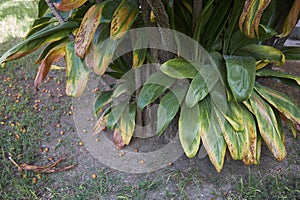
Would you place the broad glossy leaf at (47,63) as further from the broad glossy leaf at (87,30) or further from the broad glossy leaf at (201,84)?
the broad glossy leaf at (201,84)

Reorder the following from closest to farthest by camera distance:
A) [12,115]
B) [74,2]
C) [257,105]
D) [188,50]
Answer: [74,2] < [257,105] < [188,50] < [12,115]

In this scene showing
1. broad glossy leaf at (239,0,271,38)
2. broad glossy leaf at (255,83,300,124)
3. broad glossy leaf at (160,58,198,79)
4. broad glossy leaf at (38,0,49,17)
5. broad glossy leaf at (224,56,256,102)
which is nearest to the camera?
broad glossy leaf at (239,0,271,38)

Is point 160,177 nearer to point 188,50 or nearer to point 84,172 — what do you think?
point 84,172

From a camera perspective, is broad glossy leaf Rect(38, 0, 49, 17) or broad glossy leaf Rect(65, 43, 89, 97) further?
broad glossy leaf Rect(38, 0, 49, 17)

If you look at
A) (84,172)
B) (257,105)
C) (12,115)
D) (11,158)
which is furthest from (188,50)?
(12,115)

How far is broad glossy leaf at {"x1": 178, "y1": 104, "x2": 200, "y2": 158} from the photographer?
1.45m

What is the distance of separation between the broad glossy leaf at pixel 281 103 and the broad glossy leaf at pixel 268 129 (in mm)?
55

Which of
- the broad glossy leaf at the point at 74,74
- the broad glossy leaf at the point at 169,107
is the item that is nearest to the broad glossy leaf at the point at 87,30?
the broad glossy leaf at the point at 74,74

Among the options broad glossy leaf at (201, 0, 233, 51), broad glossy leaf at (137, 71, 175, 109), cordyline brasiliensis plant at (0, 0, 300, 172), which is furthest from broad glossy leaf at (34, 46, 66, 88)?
broad glossy leaf at (201, 0, 233, 51)

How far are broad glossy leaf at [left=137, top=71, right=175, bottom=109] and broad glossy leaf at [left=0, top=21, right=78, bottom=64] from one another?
1.49 feet

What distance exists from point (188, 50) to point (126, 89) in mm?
395

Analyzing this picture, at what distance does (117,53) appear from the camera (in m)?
1.75

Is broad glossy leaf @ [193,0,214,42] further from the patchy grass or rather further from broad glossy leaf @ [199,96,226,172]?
the patchy grass

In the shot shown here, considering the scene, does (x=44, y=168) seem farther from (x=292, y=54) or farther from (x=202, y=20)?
(x=292, y=54)
